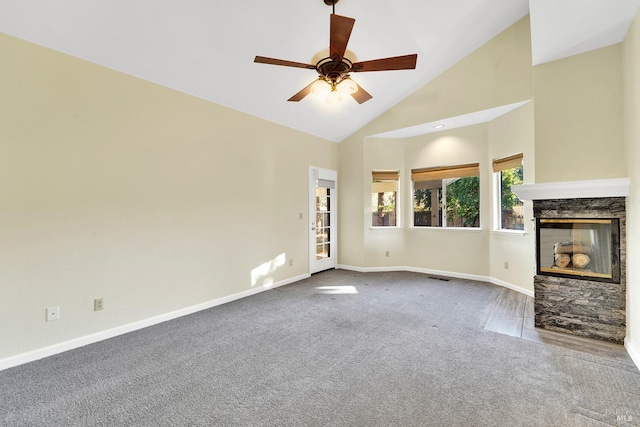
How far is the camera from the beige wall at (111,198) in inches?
93.9

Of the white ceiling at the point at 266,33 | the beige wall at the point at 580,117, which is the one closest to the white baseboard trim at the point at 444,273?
the beige wall at the point at 580,117

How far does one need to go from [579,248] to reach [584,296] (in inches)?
18.8

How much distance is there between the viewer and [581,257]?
2910 mm

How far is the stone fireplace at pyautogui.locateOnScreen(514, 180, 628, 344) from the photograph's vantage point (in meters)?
2.65

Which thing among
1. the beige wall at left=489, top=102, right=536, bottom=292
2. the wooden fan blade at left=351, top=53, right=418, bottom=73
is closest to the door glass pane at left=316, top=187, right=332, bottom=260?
the beige wall at left=489, top=102, right=536, bottom=292

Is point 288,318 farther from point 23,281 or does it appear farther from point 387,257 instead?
point 387,257

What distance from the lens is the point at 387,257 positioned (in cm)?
580

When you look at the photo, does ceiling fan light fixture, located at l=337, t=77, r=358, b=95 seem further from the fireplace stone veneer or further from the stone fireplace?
the fireplace stone veneer

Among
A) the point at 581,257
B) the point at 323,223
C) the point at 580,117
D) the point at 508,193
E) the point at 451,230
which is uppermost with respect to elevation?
the point at 580,117

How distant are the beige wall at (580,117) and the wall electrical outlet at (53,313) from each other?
15.9 ft

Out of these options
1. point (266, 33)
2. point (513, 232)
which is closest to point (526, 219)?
point (513, 232)

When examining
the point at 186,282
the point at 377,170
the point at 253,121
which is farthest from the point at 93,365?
the point at 377,170

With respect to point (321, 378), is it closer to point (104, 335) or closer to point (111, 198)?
point (104, 335)

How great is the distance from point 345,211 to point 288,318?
10.1ft
